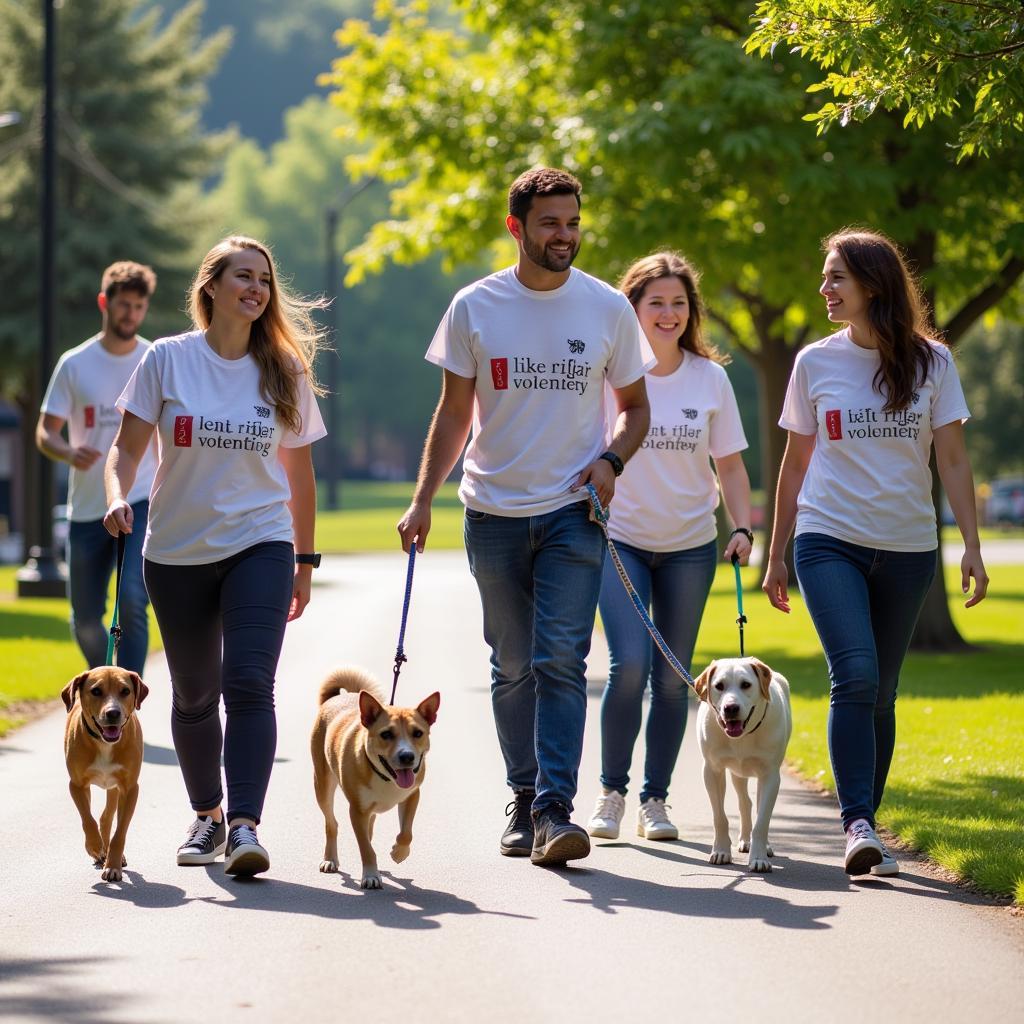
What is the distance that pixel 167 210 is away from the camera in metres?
37.2

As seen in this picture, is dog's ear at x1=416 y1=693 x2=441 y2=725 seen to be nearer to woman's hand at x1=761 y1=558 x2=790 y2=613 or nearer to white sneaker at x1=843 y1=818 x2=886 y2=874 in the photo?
woman's hand at x1=761 y1=558 x2=790 y2=613

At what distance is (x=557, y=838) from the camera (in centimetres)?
647

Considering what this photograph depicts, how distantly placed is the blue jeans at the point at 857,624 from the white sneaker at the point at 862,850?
3.3 inches

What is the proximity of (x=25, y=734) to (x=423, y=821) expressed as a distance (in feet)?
12.1

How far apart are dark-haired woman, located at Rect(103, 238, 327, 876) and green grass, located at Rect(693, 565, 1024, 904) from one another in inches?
105

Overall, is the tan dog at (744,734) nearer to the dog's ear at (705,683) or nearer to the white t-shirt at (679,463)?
the dog's ear at (705,683)

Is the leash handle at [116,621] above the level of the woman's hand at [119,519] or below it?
below

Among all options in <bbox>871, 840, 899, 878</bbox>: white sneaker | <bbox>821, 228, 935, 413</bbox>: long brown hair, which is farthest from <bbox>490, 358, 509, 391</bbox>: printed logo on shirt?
<bbox>871, 840, 899, 878</bbox>: white sneaker

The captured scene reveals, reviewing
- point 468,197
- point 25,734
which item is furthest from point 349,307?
point 25,734

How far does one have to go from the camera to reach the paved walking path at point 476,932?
4727 millimetres

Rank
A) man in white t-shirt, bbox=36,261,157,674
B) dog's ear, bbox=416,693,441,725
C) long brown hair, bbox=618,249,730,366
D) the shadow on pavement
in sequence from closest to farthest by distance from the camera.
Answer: the shadow on pavement → dog's ear, bbox=416,693,441,725 → long brown hair, bbox=618,249,730,366 → man in white t-shirt, bbox=36,261,157,674

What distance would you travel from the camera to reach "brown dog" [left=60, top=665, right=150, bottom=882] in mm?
6324

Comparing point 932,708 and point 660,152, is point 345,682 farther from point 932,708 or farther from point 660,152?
point 660,152

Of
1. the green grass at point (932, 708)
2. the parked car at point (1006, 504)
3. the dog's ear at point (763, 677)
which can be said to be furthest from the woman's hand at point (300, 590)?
the parked car at point (1006, 504)
